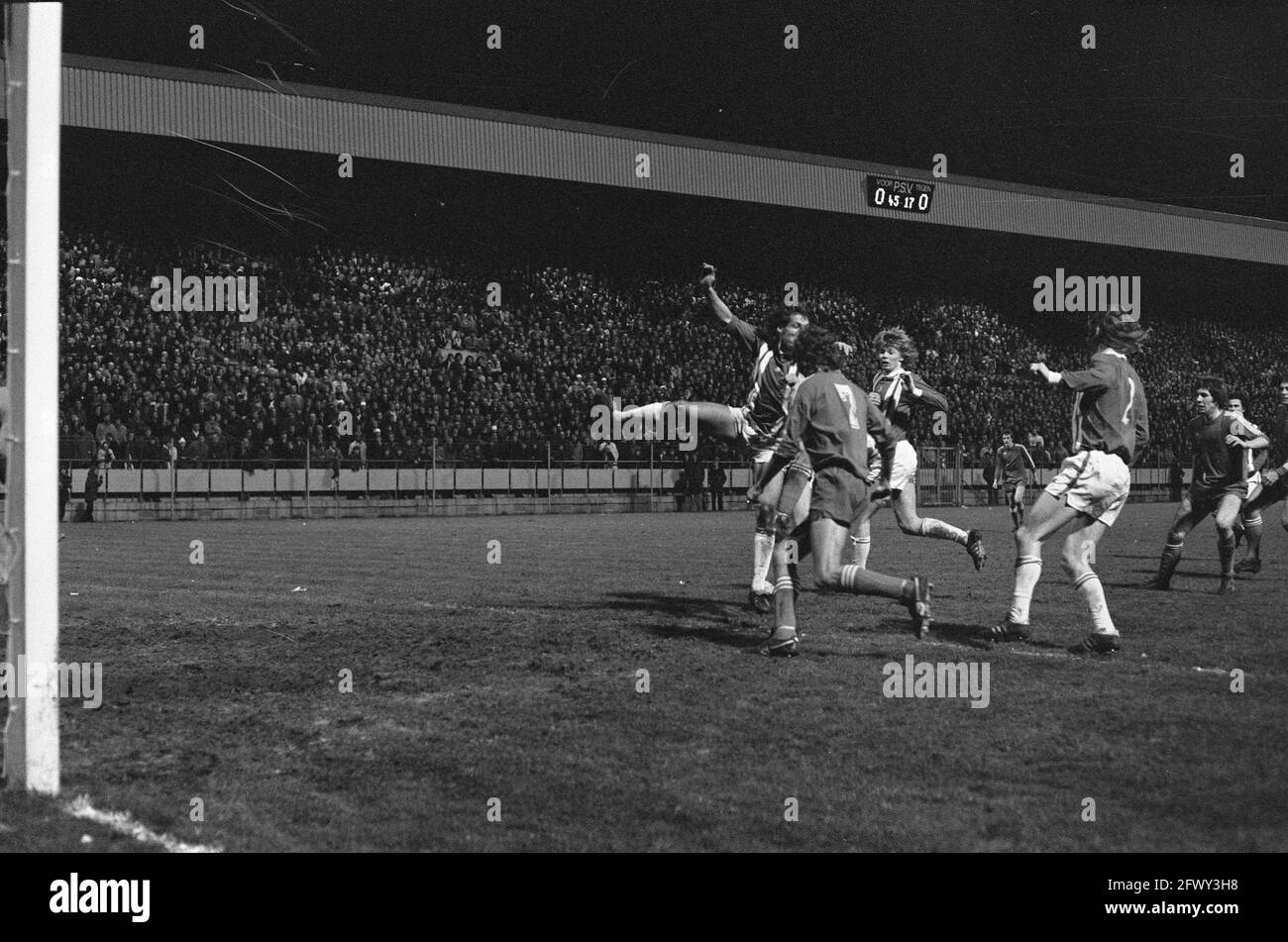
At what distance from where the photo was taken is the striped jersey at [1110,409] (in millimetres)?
8422

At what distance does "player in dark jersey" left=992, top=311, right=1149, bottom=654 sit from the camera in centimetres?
829

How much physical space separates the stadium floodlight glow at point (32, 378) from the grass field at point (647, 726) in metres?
0.42

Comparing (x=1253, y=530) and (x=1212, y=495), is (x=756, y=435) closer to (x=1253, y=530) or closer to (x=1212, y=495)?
(x=1212, y=495)

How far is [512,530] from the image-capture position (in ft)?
77.6

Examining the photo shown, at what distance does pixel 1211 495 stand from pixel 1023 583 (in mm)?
5606

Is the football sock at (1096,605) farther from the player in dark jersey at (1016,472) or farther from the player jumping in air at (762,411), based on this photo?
the player in dark jersey at (1016,472)

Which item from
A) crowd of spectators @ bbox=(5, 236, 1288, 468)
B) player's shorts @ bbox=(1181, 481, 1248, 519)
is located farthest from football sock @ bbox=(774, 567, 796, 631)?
crowd of spectators @ bbox=(5, 236, 1288, 468)

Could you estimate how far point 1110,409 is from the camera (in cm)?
848

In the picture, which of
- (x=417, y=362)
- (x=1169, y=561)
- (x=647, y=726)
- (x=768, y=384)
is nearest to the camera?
(x=647, y=726)

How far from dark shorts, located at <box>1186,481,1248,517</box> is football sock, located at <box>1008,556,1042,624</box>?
5.32 metres

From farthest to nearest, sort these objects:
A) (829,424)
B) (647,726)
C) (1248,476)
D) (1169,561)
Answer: (1248,476)
(1169,561)
(829,424)
(647,726)

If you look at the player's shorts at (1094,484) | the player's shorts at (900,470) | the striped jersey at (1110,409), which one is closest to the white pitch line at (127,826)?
the player's shorts at (1094,484)

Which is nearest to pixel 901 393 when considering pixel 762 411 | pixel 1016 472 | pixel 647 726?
pixel 762 411

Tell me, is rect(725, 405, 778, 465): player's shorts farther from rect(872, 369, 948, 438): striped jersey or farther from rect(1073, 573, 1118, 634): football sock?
rect(1073, 573, 1118, 634): football sock
